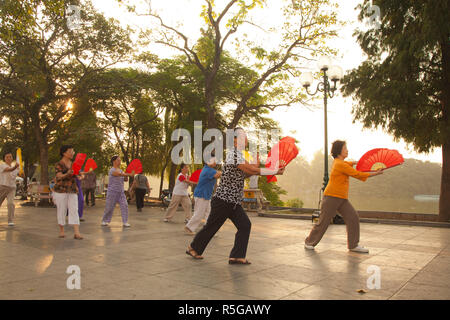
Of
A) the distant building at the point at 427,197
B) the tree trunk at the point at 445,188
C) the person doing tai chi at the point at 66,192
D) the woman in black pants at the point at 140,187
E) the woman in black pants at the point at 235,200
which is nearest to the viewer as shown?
the woman in black pants at the point at 235,200

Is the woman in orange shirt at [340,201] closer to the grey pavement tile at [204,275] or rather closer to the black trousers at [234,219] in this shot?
the black trousers at [234,219]

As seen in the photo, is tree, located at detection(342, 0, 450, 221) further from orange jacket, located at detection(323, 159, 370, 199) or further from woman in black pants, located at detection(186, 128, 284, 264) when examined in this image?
woman in black pants, located at detection(186, 128, 284, 264)

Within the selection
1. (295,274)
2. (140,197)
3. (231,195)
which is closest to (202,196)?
(231,195)

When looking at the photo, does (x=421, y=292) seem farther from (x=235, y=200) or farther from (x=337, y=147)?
(x=337, y=147)

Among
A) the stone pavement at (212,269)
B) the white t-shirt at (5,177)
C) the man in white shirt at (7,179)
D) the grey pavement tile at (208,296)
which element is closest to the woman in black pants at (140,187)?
the man in white shirt at (7,179)

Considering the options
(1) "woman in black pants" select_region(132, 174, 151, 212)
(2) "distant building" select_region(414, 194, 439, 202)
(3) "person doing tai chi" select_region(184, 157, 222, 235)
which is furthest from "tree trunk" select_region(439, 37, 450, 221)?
(2) "distant building" select_region(414, 194, 439, 202)

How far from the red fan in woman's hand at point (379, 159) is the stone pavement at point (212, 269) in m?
1.52

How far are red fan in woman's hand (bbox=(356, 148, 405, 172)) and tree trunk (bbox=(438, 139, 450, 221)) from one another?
10.5 metres

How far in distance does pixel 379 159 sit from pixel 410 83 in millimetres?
9626

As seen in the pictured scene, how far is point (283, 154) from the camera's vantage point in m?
5.54

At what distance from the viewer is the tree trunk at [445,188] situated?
15320mm

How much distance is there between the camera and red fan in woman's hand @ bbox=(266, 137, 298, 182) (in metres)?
5.45
